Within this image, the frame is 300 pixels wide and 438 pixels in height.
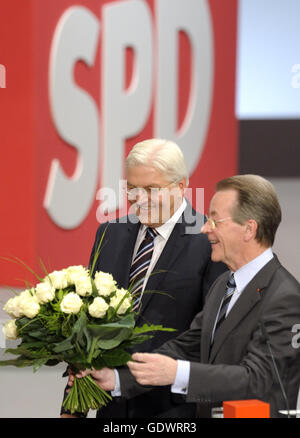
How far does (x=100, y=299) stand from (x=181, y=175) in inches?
23.3

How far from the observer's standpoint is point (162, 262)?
2822 millimetres

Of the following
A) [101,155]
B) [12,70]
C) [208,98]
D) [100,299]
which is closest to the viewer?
[100,299]

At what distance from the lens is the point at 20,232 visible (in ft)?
21.3

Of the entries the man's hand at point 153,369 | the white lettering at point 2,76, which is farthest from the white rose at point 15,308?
the white lettering at point 2,76

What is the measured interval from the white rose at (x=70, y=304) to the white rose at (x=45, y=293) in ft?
0.21

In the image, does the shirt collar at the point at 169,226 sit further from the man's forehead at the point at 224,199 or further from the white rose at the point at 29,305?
the white rose at the point at 29,305

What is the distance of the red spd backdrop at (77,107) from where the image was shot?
20.8 ft

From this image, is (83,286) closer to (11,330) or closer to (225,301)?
(11,330)

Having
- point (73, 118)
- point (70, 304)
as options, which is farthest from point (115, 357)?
point (73, 118)

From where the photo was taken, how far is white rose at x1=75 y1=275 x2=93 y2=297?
245 cm

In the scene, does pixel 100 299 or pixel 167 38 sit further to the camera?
pixel 167 38
